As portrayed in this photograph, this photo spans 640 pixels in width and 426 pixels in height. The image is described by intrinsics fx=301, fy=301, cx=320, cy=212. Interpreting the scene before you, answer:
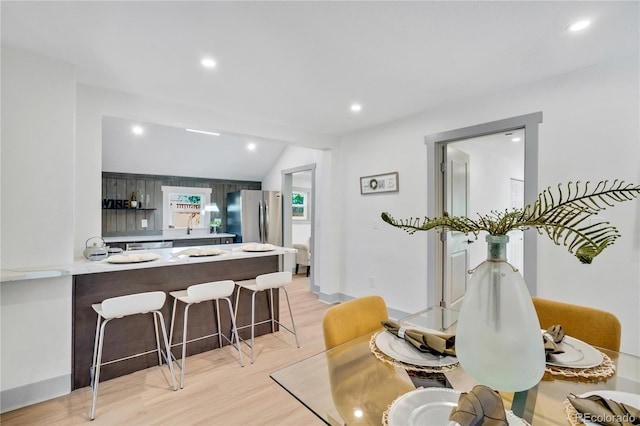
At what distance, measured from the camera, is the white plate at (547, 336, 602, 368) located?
1.15 m

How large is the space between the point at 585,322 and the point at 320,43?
7.18ft

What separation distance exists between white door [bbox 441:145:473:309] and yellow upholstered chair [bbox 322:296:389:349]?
1937 millimetres

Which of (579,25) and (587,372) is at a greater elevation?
(579,25)

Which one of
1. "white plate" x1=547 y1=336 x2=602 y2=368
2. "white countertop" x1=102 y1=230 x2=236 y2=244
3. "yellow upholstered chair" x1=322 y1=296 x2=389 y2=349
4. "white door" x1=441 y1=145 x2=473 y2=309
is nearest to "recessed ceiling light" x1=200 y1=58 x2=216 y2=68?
"yellow upholstered chair" x1=322 y1=296 x2=389 y2=349

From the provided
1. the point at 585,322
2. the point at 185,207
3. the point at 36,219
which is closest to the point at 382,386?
the point at 585,322

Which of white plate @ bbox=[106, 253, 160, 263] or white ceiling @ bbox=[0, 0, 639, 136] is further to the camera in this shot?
white plate @ bbox=[106, 253, 160, 263]

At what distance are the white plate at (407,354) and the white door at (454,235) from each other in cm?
223

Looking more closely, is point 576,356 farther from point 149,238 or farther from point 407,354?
point 149,238

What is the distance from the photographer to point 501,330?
88 centimetres

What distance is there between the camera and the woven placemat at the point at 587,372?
1.12 m

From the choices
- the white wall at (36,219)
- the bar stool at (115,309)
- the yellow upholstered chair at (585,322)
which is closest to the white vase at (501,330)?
the yellow upholstered chair at (585,322)

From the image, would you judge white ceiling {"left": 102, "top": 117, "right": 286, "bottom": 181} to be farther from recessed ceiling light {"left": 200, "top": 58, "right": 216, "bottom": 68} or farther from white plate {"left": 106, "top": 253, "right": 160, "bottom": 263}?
white plate {"left": 106, "top": 253, "right": 160, "bottom": 263}

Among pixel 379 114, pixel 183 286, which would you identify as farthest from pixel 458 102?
pixel 183 286

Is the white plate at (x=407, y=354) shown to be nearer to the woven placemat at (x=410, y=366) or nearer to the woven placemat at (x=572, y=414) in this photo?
the woven placemat at (x=410, y=366)
